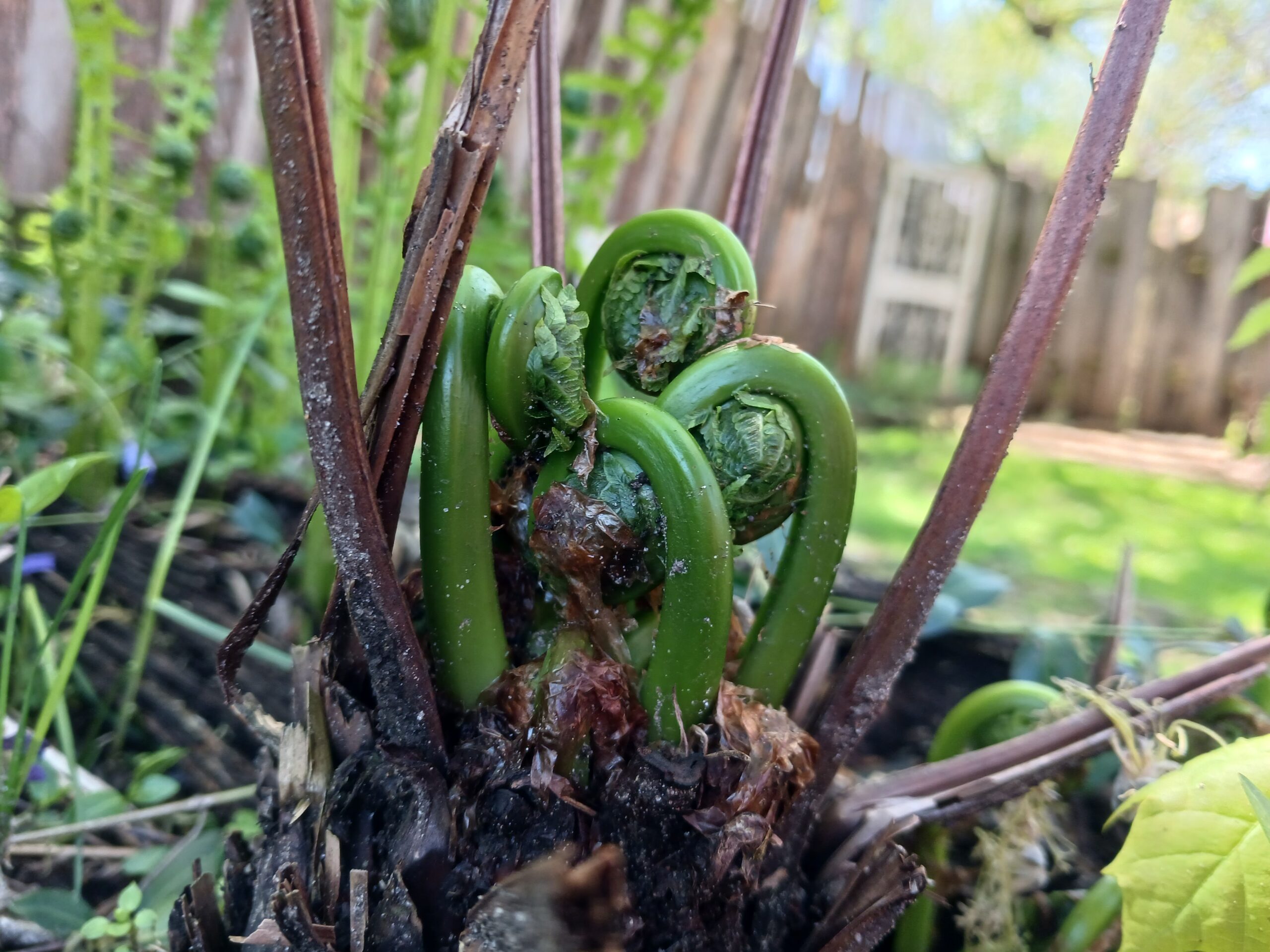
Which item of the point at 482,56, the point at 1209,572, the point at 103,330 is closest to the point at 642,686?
the point at 482,56

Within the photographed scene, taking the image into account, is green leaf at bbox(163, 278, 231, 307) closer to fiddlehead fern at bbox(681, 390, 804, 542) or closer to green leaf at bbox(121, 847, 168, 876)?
green leaf at bbox(121, 847, 168, 876)

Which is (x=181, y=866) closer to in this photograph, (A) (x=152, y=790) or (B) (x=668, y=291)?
(A) (x=152, y=790)

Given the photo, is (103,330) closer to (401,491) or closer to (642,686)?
(401,491)

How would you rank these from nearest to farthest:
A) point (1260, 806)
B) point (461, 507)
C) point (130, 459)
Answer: point (1260, 806), point (461, 507), point (130, 459)

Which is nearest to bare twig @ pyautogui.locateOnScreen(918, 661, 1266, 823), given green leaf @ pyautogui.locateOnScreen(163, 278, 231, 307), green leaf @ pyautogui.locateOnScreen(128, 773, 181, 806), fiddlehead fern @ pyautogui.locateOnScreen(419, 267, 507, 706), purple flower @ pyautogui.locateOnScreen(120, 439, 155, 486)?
fiddlehead fern @ pyautogui.locateOnScreen(419, 267, 507, 706)

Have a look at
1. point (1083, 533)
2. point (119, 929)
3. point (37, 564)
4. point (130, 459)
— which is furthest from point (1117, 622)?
point (1083, 533)
